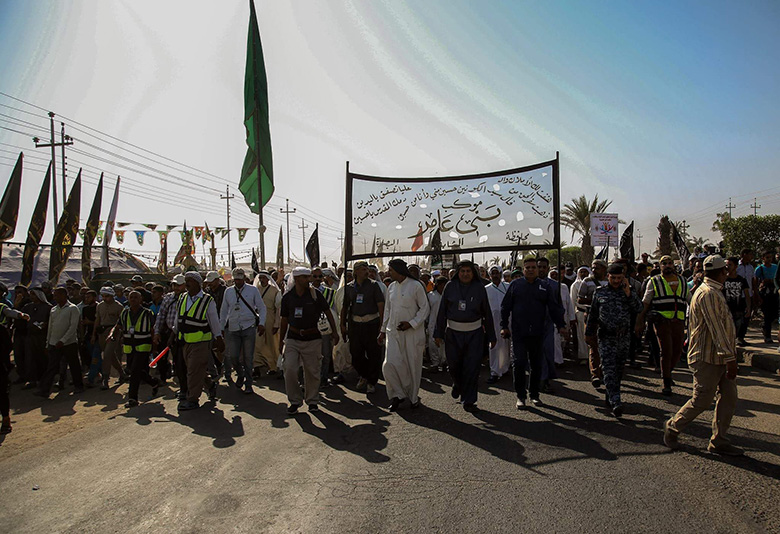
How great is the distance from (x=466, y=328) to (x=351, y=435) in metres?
1.99

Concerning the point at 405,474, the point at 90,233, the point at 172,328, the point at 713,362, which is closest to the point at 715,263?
the point at 713,362

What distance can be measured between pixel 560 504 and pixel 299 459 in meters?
2.38

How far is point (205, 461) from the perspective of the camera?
5.10m

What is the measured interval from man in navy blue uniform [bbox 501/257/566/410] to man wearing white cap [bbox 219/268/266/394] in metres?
4.04

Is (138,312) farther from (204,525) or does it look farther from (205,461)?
(204,525)

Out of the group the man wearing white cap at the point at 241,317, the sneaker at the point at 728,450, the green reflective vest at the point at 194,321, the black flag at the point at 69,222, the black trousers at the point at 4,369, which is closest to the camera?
the sneaker at the point at 728,450

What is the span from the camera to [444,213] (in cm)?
1031

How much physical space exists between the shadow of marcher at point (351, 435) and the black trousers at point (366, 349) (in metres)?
1.49

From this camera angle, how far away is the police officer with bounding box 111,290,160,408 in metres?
8.22

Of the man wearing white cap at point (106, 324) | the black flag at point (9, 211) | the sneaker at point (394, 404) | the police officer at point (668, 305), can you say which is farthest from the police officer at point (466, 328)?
the black flag at point (9, 211)

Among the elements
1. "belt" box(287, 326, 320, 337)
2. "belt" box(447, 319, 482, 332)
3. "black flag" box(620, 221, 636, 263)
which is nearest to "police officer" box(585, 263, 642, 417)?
"belt" box(447, 319, 482, 332)

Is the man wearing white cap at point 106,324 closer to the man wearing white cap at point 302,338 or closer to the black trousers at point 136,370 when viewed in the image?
the black trousers at point 136,370

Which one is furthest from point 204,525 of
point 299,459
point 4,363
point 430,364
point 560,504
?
point 430,364

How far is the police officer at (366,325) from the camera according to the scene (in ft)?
26.9
